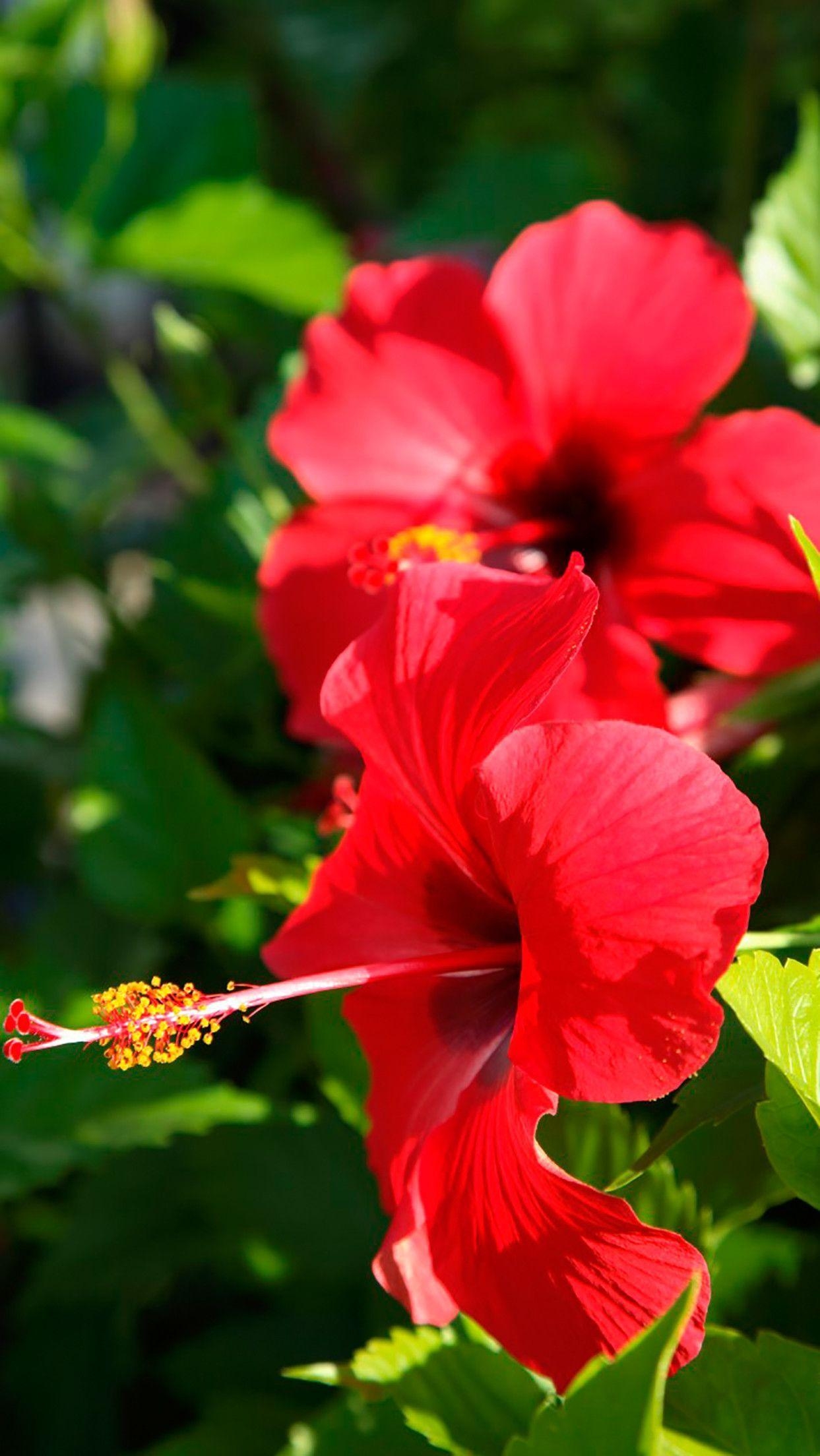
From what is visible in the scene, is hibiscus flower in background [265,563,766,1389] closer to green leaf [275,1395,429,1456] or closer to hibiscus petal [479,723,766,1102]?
hibiscus petal [479,723,766,1102]

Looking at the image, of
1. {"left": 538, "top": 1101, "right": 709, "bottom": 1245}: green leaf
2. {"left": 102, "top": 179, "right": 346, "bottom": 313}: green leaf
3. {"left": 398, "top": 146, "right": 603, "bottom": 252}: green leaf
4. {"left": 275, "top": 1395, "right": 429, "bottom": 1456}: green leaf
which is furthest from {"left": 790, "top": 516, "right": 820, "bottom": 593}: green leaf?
{"left": 398, "top": 146, "right": 603, "bottom": 252}: green leaf

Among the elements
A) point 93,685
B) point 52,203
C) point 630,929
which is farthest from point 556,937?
point 52,203

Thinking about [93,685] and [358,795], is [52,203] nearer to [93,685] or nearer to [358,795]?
[93,685]

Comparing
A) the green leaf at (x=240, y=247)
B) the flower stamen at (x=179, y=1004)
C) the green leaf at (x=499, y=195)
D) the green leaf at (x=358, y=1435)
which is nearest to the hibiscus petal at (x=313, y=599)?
the flower stamen at (x=179, y=1004)

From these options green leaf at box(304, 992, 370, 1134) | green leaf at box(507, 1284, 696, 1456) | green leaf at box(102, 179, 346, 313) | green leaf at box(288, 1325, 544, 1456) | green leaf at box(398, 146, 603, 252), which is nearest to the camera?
green leaf at box(507, 1284, 696, 1456)

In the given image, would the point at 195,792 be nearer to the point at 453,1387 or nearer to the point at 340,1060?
the point at 340,1060

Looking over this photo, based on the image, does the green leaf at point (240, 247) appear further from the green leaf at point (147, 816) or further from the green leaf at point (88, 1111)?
the green leaf at point (88, 1111)

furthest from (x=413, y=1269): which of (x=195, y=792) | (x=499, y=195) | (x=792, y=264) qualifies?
(x=499, y=195)
